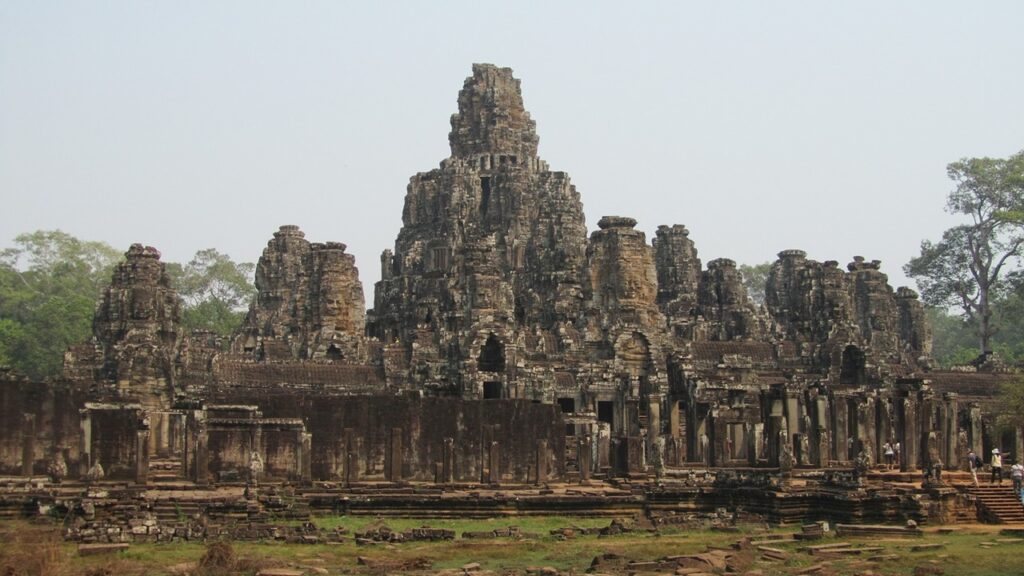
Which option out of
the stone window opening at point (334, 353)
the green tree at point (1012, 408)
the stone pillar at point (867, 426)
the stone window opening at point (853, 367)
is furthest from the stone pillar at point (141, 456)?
the stone window opening at point (853, 367)

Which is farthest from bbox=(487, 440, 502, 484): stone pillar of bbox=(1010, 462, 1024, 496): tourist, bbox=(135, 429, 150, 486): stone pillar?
bbox=(1010, 462, 1024, 496): tourist

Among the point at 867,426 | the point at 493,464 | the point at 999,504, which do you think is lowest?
the point at 999,504

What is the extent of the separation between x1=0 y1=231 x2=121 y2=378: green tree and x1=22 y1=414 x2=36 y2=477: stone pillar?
4296 cm

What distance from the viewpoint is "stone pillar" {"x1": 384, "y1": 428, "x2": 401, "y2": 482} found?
137ft

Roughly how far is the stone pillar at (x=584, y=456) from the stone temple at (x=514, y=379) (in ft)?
0.20

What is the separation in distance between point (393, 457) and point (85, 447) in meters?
7.69

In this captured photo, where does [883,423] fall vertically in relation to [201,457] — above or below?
above

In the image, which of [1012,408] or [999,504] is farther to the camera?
[1012,408]

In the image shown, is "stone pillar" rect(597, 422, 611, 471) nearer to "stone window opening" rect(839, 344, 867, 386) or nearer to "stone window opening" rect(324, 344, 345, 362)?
"stone window opening" rect(839, 344, 867, 386)

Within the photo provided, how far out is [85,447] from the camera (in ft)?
127

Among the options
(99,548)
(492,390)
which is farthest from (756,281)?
(99,548)

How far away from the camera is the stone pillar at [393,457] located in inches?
1640

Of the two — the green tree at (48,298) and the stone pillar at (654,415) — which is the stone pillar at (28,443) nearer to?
the stone pillar at (654,415)

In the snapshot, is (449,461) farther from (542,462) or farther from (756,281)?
(756,281)
